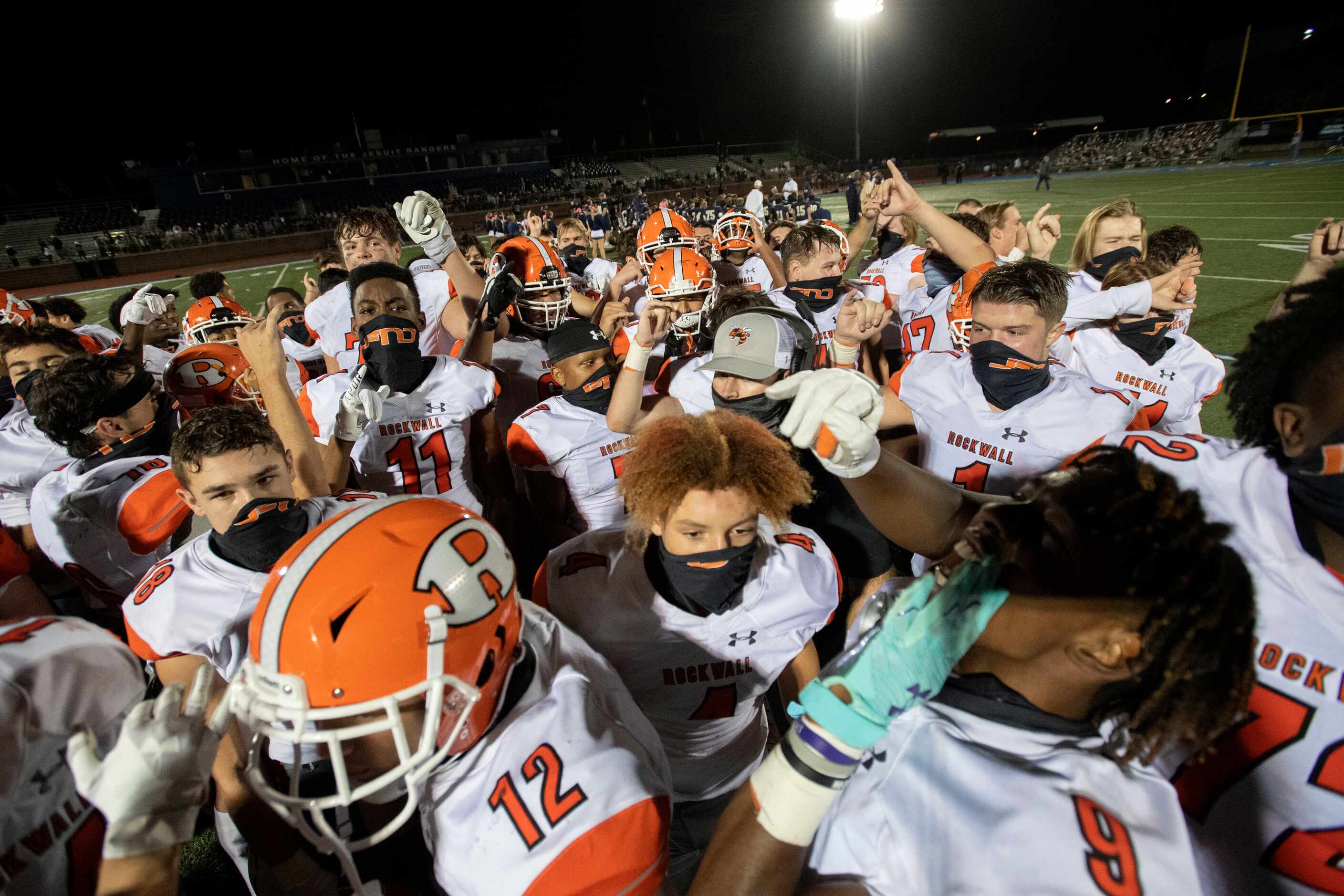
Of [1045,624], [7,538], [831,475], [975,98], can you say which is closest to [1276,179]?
[831,475]

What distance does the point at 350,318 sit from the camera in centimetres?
507

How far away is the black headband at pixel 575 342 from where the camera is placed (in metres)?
3.65

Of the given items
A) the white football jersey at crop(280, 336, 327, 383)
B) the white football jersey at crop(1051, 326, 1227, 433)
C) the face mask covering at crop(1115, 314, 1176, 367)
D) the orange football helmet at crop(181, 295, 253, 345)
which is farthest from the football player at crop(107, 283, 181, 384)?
the face mask covering at crop(1115, 314, 1176, 367)

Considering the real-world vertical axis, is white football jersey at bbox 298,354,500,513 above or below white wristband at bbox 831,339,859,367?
below

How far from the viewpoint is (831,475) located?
329cm

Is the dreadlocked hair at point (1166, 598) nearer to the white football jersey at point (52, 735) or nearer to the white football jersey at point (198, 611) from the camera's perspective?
the white football jersey at point (52, 735)

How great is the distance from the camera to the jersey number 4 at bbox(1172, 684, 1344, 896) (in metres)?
1.47

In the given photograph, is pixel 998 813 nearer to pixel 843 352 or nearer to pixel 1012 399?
pixel 1012 399

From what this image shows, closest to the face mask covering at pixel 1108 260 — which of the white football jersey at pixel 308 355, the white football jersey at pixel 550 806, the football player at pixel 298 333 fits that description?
the white football jersey at pixel 550 806

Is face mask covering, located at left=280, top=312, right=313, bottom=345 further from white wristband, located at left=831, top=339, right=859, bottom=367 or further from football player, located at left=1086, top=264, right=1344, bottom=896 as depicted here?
football player, located at left=1086, top=264, right=1344, bottom=896

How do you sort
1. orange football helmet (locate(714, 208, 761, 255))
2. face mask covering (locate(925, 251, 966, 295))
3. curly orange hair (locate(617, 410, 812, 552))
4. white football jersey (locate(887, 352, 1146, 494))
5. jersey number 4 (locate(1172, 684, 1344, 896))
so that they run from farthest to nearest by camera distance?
orange football helmet (locate(714, 208, 761, 255)) < face mask covering (locate(925, 251, 966, 295)) < white football jersey (locate(887, 352, 1146, 494)) < curly orange hair (locate(617, 410, 812, 552)) < jersey number 4 (locate(1172, 684, 1344, 896))

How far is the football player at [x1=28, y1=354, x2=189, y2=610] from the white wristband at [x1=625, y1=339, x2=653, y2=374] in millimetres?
2406

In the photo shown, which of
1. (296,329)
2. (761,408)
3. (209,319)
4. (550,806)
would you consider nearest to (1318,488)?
(761,408)

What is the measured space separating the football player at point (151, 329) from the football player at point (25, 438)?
2.68 feet
